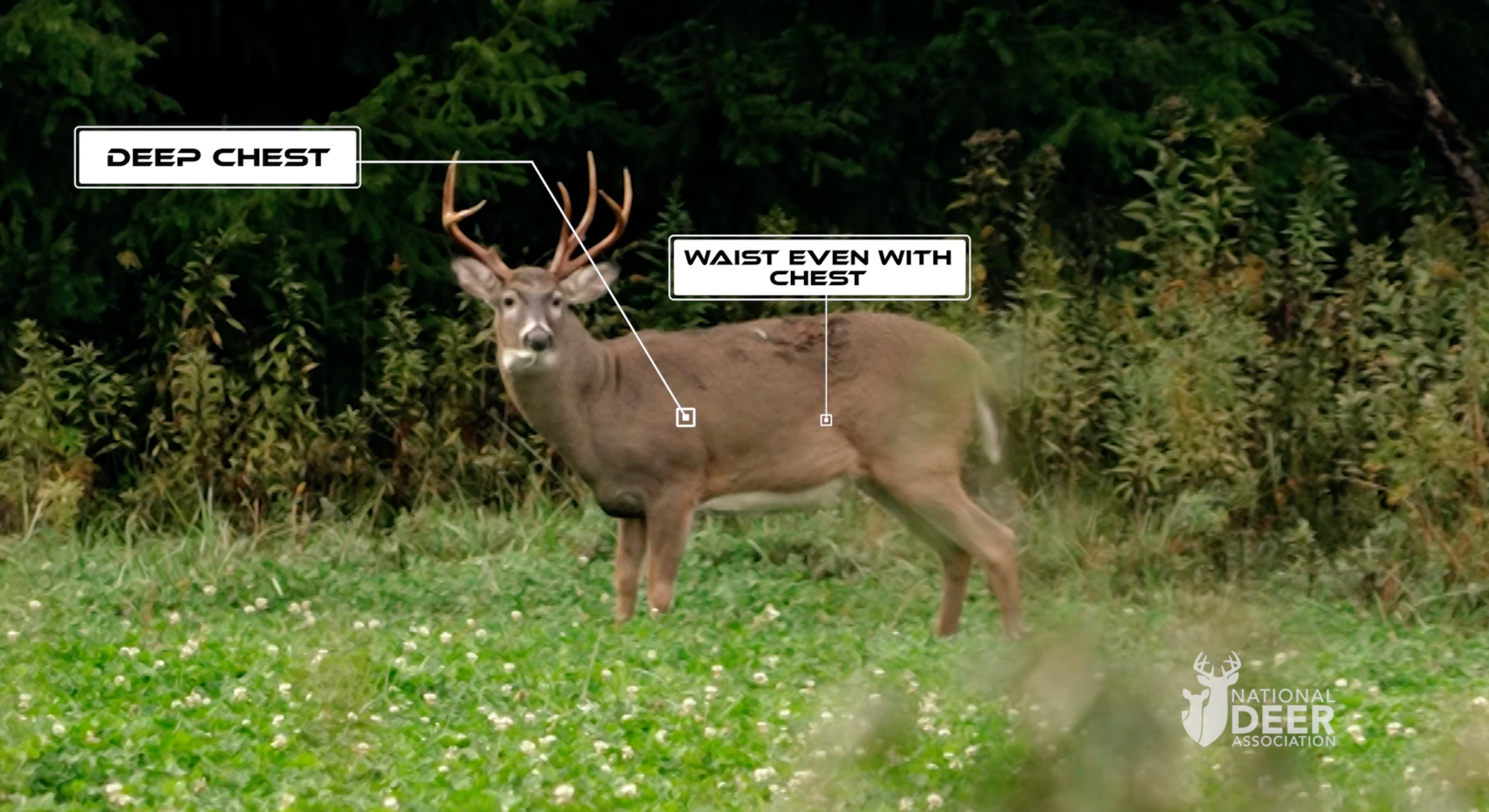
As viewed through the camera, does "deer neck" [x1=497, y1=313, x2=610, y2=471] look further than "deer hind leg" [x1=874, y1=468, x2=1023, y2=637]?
Yes

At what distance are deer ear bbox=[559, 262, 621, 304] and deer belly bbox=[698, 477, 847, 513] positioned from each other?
883 millimetres

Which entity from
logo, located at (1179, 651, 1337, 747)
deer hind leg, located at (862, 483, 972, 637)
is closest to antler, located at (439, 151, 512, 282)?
deer hind leg, located at (862, 483, 972, 637)

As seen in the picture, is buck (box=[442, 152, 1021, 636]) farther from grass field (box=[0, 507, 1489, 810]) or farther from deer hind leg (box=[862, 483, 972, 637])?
grass field (box=[0, 507, 1489, 810])

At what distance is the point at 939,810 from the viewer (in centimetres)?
566

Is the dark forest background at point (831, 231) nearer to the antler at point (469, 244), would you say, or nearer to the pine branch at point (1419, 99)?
the pine branch at point (1419, 99)

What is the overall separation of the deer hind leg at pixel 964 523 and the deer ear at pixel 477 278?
5.17 ft

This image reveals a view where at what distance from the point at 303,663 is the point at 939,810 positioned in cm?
248

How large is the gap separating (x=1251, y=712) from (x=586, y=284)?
4124 millimetres

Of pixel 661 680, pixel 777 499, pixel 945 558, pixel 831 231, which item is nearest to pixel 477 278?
pixel 777 499

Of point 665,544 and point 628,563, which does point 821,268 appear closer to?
point 665,544

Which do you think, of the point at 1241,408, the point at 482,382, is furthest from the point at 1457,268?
the point at 482,382

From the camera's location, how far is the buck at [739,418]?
30.2ft

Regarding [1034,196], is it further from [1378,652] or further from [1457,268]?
[1378,652]

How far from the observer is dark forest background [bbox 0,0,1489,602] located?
10.1 m
